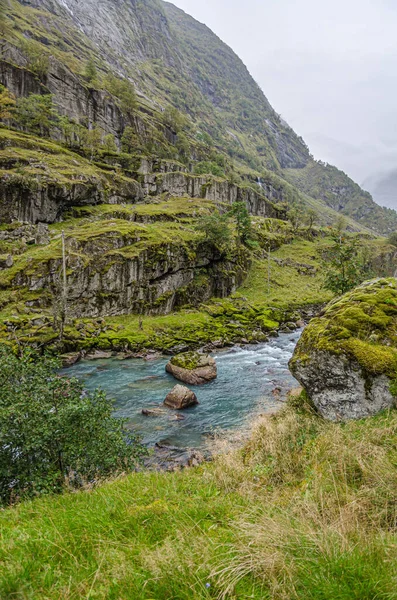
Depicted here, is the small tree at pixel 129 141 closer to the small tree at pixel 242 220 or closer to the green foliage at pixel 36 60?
Answer: the green foliage at pixel 36 60

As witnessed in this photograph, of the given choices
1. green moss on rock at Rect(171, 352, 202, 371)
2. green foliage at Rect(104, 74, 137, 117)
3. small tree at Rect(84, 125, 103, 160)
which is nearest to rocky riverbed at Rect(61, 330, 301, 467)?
green moss on rock at Rect(171, 352, 202, 371)

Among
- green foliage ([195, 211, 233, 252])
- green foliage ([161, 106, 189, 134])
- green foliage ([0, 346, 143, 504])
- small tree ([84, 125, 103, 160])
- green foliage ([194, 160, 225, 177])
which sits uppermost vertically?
green foliage ([161, 106, 189, 134])

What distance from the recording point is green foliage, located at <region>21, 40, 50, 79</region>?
3310 inches

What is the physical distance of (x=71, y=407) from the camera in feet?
27.0

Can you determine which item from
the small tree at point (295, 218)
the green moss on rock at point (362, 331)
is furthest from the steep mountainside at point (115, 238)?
the green moss on rock at point (362, 331)

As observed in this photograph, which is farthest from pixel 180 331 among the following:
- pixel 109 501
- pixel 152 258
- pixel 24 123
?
pixel 24 123

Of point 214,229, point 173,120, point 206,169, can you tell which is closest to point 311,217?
point 206,169

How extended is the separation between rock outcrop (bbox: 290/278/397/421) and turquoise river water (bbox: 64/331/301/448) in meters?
7.24

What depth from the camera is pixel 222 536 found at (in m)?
4.12

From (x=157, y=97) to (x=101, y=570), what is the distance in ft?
743

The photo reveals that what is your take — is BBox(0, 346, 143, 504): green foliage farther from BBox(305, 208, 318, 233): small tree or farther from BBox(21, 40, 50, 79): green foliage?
BBox(305, 208, 318, 233): small tree

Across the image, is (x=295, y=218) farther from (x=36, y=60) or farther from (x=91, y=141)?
(x=36, y=60)

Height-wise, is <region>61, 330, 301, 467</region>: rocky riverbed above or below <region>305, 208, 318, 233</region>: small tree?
below

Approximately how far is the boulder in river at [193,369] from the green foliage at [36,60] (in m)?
98.1
